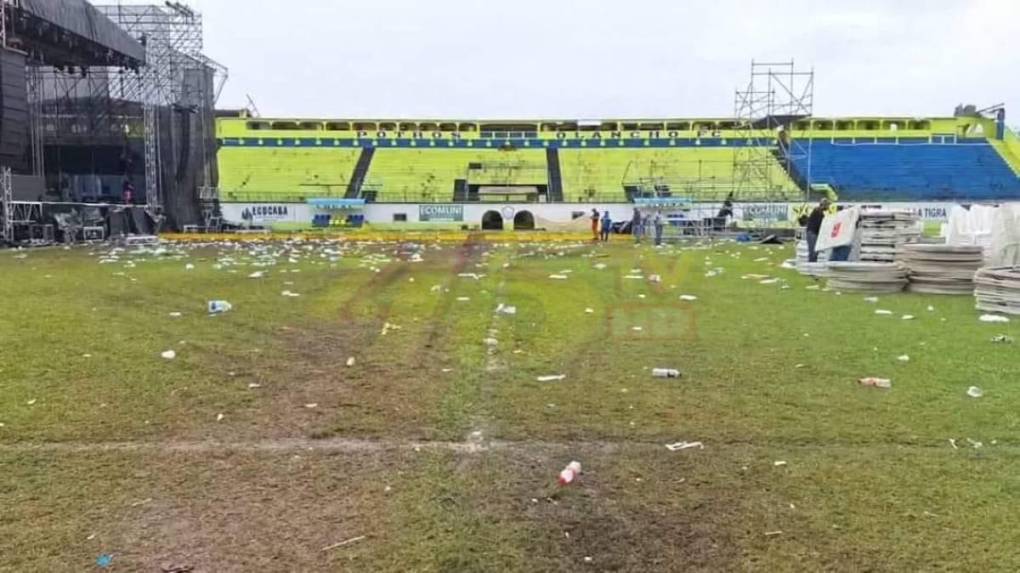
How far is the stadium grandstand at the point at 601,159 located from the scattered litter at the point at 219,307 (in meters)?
28.7

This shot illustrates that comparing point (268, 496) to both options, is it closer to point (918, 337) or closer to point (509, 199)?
point (918, 337)

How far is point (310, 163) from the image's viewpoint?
41500 millimetres

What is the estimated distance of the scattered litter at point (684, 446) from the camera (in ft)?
12.0

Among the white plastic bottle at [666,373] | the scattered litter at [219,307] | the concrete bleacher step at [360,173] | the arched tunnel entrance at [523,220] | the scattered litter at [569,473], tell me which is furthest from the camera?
the concrete bleacher step at [360,173]

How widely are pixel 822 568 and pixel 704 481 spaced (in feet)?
2.58

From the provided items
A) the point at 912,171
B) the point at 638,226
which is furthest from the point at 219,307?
the point at 912,171

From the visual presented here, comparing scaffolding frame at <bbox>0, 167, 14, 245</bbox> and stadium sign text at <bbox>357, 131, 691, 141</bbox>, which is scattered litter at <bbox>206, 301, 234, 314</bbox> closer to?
scaffolding frame at <bbox>0, 167, 14, 245</bbox>

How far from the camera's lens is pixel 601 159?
138 ft

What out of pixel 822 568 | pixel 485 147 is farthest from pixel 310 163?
pixel 822 568

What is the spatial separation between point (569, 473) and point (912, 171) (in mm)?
41875

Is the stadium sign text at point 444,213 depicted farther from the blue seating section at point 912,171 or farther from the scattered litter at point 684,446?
the scattered litter at point 684,446

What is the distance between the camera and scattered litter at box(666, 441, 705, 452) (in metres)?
3.67

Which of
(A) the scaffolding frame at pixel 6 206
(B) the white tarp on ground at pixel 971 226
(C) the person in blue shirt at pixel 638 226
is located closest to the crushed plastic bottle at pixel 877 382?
(B) the white tarp on ground at pixel 971 226

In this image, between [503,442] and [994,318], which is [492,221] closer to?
[994,318]
